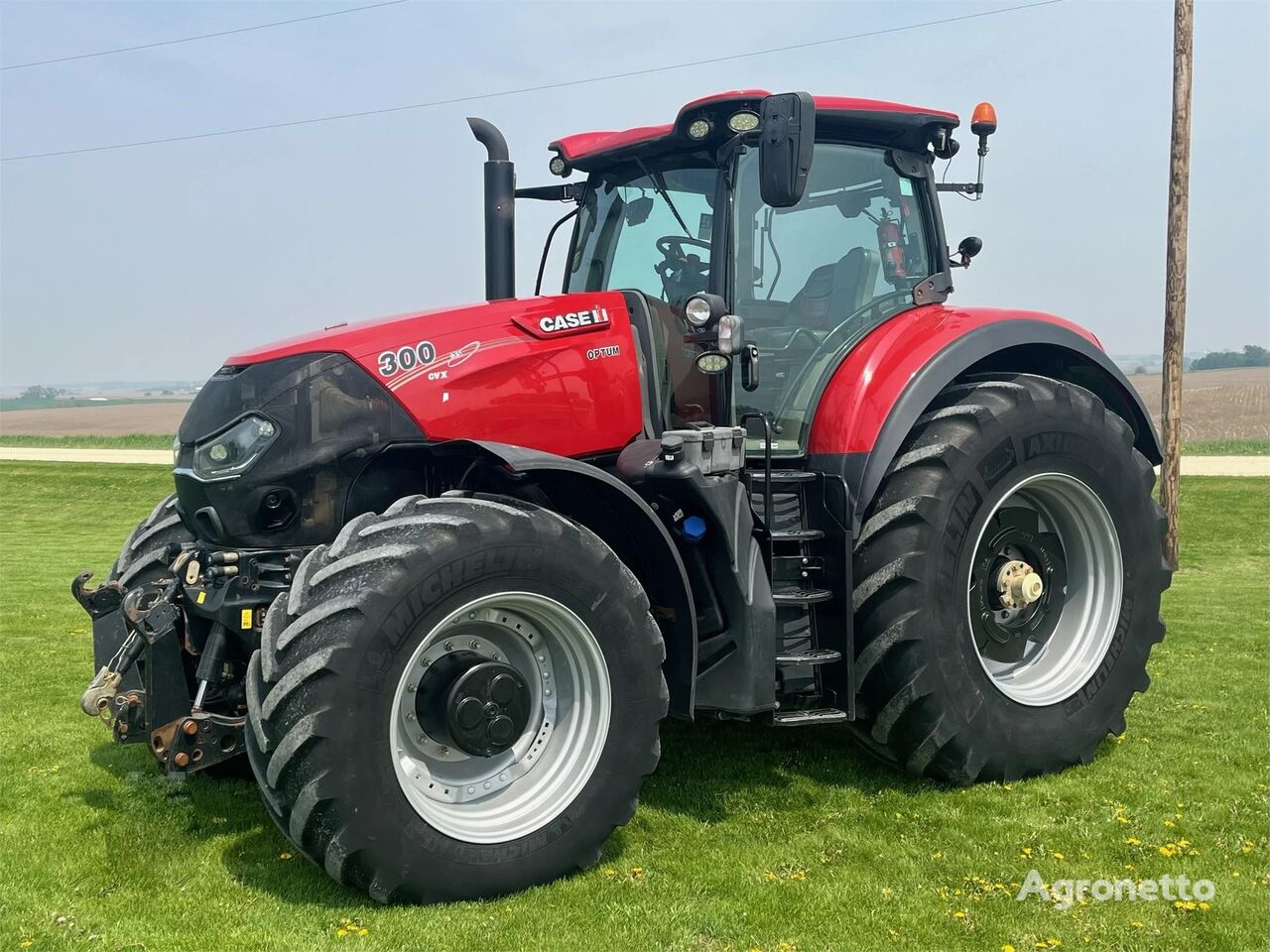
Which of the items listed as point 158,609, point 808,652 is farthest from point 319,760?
point 808,652

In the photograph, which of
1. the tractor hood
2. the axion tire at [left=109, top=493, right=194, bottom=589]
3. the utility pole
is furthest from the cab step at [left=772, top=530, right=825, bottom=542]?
the utility pole

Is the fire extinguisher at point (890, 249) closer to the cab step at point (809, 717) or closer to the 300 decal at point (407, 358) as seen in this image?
the cab step at point (809, 717)

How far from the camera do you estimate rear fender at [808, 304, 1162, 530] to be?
15.5ft

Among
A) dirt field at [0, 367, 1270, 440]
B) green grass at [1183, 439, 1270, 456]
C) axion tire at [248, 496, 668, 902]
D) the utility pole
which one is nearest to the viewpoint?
axion tire at [248, 496, 668, 902]

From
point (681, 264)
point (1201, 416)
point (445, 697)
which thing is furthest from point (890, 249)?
point (1201, 416)

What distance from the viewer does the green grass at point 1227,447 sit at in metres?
27.9

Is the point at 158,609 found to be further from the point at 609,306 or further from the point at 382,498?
the point at 609,306

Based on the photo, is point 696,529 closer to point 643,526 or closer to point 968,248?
point 643,526

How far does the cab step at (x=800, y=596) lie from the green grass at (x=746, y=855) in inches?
34.0

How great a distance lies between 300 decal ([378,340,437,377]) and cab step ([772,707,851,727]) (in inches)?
76.4

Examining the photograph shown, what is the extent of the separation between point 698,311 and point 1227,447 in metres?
28.6

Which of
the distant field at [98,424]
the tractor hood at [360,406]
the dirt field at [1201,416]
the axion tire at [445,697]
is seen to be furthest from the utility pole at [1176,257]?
the distant field at [98,424]

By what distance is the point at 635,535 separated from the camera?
4398 mm

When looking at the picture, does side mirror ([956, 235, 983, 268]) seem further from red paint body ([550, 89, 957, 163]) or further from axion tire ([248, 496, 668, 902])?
axion tire ([248, 496, 668, 902])
